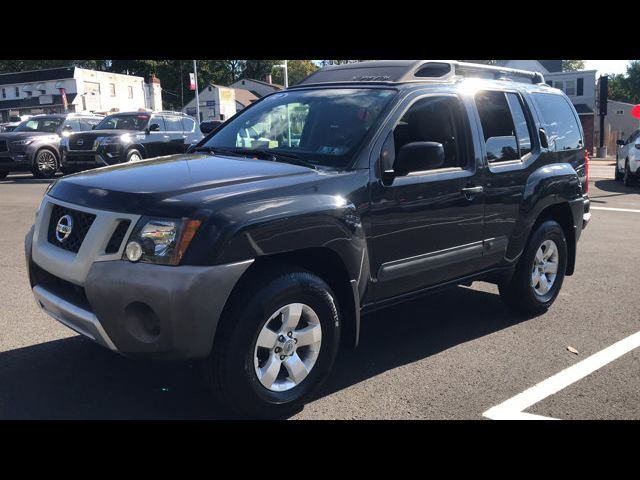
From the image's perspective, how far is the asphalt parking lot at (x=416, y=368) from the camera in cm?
378

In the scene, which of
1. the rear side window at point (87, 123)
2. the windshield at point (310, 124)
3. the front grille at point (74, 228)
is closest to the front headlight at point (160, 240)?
the front grille at point (74, 228)

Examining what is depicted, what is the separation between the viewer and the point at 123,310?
10.6ft

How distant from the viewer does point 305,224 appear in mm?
3588

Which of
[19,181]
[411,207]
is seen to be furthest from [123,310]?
[19,181]

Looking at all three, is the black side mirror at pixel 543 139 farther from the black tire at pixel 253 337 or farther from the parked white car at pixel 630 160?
the parked white car at pixel 630 160

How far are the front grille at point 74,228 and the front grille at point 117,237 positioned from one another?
0.20m

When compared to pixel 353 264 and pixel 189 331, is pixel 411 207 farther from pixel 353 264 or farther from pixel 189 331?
pixel 189 331

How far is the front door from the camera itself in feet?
13.6

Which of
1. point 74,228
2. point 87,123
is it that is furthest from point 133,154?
point 74,228

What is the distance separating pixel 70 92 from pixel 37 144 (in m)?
47.8

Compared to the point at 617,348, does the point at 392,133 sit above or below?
above

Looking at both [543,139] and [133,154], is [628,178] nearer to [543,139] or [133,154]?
[133,154]

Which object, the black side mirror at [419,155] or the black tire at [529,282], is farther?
the black tire at [529,282]
